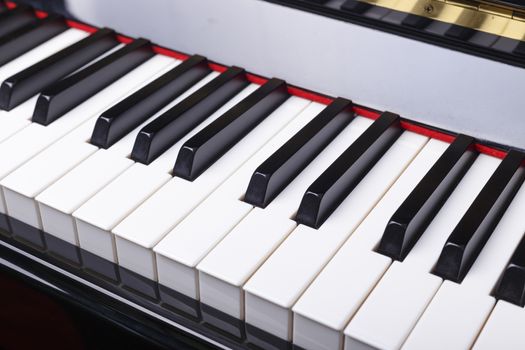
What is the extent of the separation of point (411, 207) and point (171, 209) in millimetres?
379

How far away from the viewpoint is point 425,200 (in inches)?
49.3

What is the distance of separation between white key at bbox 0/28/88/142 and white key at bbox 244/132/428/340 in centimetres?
60

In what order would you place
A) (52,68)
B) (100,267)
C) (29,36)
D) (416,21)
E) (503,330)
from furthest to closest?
1. (29,36)
2. (52,68)
3. (416,21)
4. (100,267)
5. (503,330)

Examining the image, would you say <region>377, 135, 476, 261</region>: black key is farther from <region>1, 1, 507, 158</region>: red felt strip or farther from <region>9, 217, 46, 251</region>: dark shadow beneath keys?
<region>9, 217, 46, 251</region>: dark shadow beneath keys

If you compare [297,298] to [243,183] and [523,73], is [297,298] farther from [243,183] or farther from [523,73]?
[523,73]

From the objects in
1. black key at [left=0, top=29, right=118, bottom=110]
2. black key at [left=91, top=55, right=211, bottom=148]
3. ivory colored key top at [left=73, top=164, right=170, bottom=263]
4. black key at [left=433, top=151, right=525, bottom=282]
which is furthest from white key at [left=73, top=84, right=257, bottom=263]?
black key at [left=433, top=151, right=525, bottom=282]

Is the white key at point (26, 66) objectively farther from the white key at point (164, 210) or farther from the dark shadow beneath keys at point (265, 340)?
the dark shadow beneath keys at point (265, 340)

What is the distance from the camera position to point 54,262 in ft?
4.39

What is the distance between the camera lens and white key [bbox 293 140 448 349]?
1.09 metres

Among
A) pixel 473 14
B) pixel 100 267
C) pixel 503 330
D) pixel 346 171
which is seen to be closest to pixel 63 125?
pixel 100 267

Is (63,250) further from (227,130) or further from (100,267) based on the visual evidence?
(227,130)

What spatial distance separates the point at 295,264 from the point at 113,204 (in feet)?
1.06

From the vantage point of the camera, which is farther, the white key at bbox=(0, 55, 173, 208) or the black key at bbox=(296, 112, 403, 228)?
the white key at bbox=(0, 55, 173, 208)

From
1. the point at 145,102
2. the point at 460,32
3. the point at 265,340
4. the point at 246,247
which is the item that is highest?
the point at 460,32
